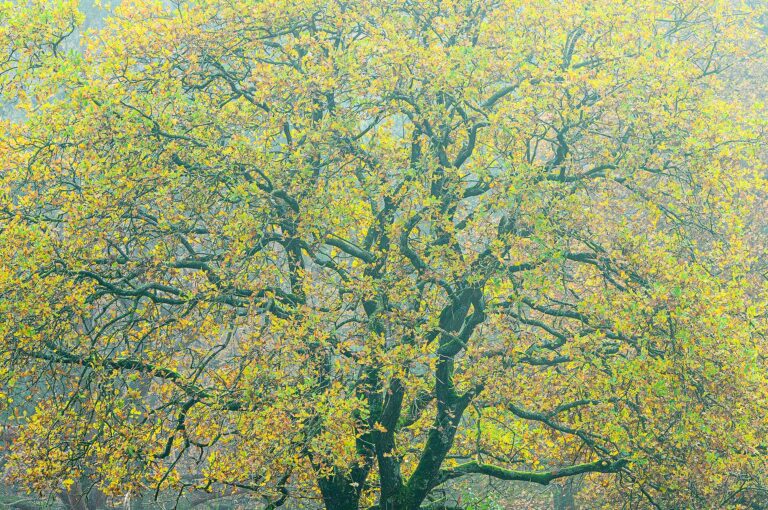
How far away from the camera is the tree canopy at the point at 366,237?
1206cm

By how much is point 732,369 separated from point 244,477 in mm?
7516

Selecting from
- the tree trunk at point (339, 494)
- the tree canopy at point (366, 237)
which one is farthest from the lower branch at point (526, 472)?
the tree trunk at point (339, 494)

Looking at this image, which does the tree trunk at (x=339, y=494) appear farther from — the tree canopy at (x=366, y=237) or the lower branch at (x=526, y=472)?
the lower branch at (x=526, y=472)

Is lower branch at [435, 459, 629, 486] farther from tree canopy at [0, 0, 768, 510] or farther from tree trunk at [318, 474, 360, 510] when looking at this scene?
tree trunk at [318, 474, 360, 510]

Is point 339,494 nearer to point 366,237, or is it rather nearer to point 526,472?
point 526,472

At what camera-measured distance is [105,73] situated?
1321 cm

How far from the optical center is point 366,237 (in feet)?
50.9

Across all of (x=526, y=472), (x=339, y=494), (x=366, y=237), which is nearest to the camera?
(x=339, y=494)

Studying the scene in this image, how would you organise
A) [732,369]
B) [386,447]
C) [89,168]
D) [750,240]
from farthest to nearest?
[750,240], [386,447], [89,168], [732,369]

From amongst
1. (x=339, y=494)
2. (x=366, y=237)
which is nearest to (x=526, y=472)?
(x=339, y=494)

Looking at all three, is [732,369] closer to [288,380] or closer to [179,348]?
[288,380]

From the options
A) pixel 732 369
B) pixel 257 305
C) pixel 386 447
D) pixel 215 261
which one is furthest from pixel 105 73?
pixel 732 369

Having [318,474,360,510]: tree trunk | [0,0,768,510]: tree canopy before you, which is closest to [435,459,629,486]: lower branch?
[0,0,768,510]: tree canopy

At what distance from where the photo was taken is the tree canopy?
12062 millimetres
